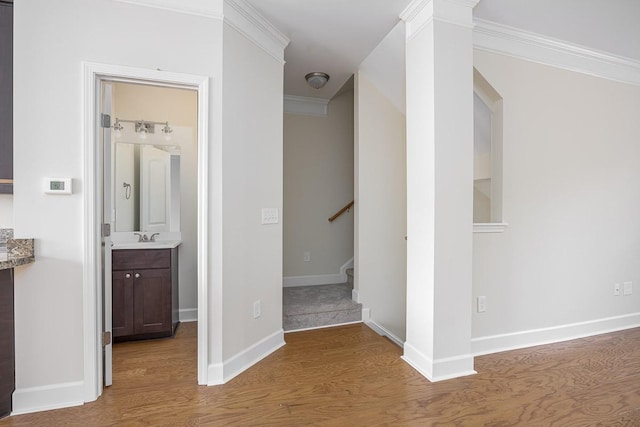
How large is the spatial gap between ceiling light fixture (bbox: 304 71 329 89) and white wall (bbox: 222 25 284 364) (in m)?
0.74

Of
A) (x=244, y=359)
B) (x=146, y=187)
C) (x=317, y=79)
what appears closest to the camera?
(x=244, y=359)

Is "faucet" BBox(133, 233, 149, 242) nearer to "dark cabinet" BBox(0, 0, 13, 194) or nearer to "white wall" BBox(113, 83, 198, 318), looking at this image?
"white wall" BBox(113, 83, 198, 318)

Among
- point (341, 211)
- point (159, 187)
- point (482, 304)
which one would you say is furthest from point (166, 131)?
point (482, 304)

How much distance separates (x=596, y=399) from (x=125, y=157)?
4.35 meters

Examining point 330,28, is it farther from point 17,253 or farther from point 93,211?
point 17,253

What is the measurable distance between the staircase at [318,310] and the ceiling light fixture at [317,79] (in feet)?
8.33

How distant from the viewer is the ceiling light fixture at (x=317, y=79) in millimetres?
3291

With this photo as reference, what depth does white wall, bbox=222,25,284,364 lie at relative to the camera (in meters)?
2.10

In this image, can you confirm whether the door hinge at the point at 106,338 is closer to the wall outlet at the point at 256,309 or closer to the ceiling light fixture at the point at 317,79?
the wall outlet at the point at 256,309

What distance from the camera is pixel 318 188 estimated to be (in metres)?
4.20

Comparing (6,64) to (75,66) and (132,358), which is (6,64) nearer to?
(75,66)

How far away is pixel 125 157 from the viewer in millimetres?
3029

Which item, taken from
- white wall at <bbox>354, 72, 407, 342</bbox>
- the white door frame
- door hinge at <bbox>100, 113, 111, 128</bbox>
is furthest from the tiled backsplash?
white wall at <bbox>354, 72, 407, 342</bbox>

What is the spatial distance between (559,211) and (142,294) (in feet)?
12.9
